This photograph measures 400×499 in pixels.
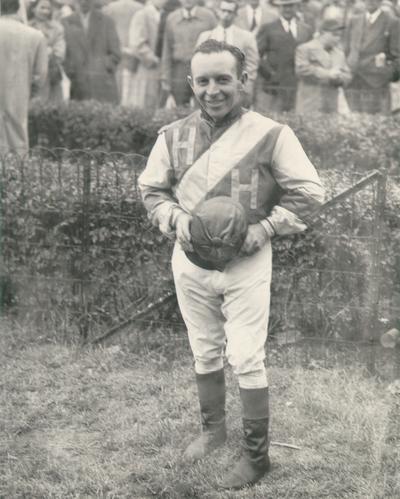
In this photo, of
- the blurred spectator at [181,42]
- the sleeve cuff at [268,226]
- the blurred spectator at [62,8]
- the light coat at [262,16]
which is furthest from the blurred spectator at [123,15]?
the sleeve cuff at [268,226]

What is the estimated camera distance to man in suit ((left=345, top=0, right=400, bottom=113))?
1284cm

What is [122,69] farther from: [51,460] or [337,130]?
[51,460]

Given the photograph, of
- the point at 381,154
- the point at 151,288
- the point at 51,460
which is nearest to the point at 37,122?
the point at 381,154

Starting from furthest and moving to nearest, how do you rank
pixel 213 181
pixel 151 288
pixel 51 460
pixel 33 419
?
pixel 151 288, pixel 33 419, pixel 51 460, pixel 213 181

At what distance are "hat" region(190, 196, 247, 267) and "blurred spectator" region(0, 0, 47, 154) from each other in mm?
5229

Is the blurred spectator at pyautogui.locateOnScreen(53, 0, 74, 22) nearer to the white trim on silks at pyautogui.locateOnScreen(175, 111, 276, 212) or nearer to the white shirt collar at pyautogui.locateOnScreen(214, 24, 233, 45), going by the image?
the white shirt collar at pyautogui.locateOnScreen(214, 24, 233, 45)

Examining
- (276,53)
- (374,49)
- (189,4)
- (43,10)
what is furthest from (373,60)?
(43,10)

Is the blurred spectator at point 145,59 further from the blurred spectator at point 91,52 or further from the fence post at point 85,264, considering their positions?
the fence post at point 85,264

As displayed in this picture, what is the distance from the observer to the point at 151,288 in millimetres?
6238

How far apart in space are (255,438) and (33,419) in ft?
4.87

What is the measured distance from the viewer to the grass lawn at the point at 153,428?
14.0 feet

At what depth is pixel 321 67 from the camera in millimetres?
11812

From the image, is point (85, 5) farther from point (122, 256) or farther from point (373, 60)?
point (122, 256)

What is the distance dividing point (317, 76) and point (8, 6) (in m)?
4.52
